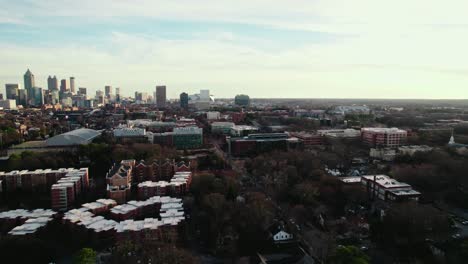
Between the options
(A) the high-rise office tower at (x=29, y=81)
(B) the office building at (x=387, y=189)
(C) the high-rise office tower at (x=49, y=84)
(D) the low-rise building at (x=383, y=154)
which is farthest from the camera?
(C) the high-rise office tower at (x=49, y=84)

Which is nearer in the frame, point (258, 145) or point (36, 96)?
point (258, 145)

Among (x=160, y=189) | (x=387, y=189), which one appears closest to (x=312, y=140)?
(x=387, y=189)

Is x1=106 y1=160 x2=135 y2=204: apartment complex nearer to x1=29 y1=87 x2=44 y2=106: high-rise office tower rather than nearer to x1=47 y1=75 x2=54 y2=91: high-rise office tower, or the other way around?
x1=29 y1=87 x2=44 y2=106: high-rise office tower

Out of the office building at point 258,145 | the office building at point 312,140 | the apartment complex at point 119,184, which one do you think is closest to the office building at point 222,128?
the office building at point 258,145

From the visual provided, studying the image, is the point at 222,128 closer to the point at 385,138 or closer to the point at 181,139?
the point at 181,139

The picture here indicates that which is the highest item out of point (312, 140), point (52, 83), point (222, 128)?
point (52, 83)

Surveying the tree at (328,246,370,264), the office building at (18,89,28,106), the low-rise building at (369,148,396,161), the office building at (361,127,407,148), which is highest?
the office building at (18,89,28,106)

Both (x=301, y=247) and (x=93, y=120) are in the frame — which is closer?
(x=301, y=247)

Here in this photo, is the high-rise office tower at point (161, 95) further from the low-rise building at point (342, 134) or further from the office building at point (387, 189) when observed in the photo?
the office building at point (387, 189)

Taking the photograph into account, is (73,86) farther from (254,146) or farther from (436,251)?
(436,251)

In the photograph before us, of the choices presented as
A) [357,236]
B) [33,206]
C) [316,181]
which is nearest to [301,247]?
[357,236]

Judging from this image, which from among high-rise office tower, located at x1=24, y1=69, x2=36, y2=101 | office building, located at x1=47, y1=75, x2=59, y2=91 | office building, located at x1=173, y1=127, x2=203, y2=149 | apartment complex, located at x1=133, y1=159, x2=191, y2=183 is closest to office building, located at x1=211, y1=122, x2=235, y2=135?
office building, located at x1=173, y1=127, x2=203, y2=149
